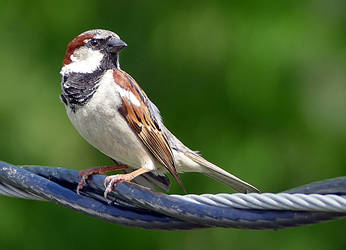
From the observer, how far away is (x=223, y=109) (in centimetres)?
513

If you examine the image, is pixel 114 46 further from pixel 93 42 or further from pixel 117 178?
pixel 117 178

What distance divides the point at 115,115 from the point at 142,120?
164mm

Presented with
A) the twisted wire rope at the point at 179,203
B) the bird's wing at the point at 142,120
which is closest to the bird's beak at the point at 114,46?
the bird's wing at the point at 142,120

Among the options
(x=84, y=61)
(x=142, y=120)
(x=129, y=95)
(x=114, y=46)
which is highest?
(x=114, y=46)

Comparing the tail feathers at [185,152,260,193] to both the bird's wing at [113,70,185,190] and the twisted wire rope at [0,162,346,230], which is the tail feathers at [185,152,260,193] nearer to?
the bird's wing at [113,70,185,190]

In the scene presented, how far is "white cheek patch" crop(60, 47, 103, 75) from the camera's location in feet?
12.2

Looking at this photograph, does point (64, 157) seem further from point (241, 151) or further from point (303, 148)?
point (303, 148)

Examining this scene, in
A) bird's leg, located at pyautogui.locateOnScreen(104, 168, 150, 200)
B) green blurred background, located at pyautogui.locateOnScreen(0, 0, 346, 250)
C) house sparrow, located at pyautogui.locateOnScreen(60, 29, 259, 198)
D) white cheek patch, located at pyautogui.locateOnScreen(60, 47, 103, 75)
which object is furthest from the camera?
green blurred background, located at pyautogui.locateOnScreen(0, 0, 346, 250)

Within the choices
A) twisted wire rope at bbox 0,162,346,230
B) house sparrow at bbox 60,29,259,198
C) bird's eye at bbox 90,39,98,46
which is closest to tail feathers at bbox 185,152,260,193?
house sparrow at bbox 60,29,259,198

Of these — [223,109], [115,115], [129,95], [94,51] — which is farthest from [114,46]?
[223,109]

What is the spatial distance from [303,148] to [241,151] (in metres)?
0.47

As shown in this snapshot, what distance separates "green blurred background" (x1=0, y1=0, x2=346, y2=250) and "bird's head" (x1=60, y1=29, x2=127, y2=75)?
4.43 feet

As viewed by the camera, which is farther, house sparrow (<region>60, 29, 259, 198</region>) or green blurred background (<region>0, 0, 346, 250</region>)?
green blurred background (<region>0, 0, 346, 250</region>)

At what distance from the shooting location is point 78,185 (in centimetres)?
278
